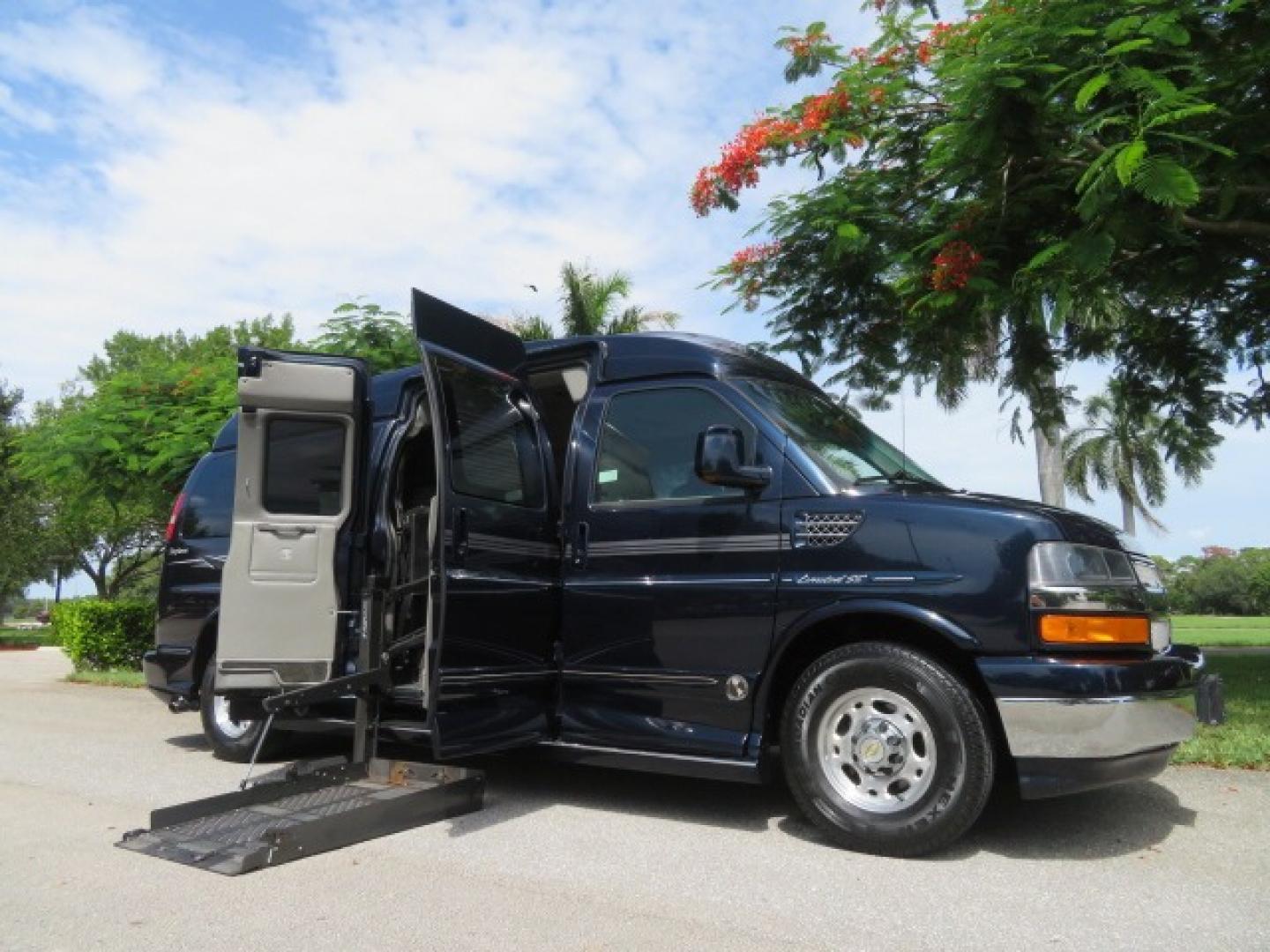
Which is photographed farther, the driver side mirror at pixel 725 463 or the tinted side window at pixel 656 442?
the tinted side window at pixel 656 442

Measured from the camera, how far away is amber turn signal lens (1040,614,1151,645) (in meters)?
4.34

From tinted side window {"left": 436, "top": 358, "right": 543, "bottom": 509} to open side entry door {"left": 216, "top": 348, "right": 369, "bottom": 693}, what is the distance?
109cm

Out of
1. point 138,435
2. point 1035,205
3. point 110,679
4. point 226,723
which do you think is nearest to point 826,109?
point 1035,205

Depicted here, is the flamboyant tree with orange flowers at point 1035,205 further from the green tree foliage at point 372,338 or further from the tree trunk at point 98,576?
the tree trunk at point 98,576

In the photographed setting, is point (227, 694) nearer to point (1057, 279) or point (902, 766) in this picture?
point (902, 766)

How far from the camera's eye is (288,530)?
6516 mm

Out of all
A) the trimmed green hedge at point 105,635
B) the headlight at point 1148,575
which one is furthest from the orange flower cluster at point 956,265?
the trimmed green hedge at point 105,635

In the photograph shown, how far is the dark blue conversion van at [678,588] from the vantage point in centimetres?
442

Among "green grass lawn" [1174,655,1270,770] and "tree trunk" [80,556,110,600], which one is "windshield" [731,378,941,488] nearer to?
"green grass lawn" [1174,655,1270,770]

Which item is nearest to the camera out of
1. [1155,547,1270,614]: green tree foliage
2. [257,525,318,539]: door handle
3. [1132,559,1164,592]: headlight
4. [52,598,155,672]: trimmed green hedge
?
[1132,559,1164,592]: headlight

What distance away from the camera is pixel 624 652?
543 cm

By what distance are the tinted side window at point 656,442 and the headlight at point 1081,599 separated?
62.4 inches

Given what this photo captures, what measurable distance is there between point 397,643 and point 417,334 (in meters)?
1.80

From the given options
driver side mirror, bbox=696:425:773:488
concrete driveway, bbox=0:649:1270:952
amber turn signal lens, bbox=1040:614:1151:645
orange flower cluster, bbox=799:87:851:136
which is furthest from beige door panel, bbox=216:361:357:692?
orange flower cluster, bbox=799:87:851:136
